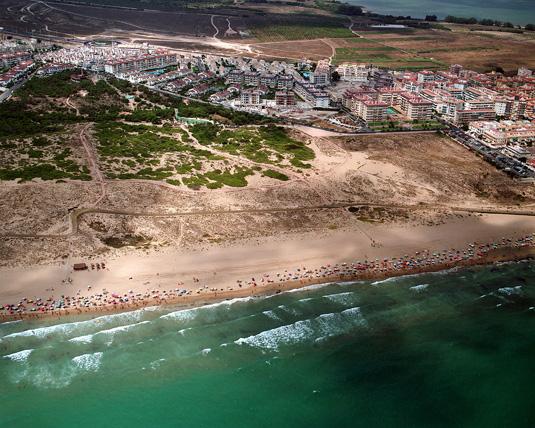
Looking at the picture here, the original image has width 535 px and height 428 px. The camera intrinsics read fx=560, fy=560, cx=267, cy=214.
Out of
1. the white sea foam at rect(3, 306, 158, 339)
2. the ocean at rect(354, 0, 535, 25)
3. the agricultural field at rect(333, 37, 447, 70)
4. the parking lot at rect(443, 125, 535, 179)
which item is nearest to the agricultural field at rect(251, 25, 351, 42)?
the agricultural field at rect(333, 37, 447, 70)

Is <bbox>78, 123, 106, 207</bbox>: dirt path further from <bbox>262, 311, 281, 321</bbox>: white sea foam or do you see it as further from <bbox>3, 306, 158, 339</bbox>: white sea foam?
<bbox>262, 311, 281, 321</bbox>: white sea foam

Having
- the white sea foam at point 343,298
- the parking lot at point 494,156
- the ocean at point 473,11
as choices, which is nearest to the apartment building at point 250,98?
the parking lot at point 494,156

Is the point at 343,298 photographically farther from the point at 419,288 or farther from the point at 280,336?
the point at 280,336

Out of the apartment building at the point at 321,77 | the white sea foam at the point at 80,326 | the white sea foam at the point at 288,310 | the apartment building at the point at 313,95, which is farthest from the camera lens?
the apartment building at the point at 321,77

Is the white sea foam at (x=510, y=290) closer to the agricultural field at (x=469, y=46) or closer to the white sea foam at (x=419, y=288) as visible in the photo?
the white sea foam at (x=419, y=288)

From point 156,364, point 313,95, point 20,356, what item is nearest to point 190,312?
point 156,364

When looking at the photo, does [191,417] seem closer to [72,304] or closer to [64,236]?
[72,304]

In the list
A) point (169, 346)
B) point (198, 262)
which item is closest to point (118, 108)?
point (198, 262)
